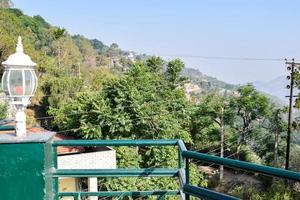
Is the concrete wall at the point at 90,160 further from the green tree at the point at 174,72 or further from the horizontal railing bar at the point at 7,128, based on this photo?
the green tree at the point at 174,72

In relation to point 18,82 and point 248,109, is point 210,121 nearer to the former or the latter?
point 248,109

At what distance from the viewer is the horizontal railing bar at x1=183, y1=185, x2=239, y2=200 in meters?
1.82

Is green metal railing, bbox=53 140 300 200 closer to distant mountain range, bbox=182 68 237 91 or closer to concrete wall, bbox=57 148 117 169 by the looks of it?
concrete wall, bbox=57 148 117 169

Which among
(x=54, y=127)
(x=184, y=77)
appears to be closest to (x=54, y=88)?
(x=54, y=127)

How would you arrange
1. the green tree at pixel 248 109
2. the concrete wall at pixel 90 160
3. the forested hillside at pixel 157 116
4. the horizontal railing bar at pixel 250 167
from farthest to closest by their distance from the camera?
the green tree at pixel 248 109 < the forested hillside at pixel 157 116 < the concrete wall at pixel 90 160 < the horizontal railing bar at pixel 250 167

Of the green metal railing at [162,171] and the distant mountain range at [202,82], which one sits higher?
the green metal railing at [162,171]

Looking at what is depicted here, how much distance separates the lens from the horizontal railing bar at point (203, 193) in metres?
1.82

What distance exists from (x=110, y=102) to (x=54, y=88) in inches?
388

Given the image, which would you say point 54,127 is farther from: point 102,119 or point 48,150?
point 48,150

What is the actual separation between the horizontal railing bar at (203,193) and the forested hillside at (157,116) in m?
10.4

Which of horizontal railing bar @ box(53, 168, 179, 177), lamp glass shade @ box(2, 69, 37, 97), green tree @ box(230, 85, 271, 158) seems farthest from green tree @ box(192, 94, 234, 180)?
lamp glass shade @ box(2, 69, 37, 97)

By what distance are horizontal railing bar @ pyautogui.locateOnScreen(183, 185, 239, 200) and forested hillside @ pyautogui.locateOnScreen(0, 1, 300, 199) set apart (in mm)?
10382

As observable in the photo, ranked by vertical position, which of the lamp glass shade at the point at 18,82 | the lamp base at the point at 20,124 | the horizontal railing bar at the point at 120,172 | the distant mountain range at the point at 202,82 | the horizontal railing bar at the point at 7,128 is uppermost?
the lamp glass shade at the point at 18,82

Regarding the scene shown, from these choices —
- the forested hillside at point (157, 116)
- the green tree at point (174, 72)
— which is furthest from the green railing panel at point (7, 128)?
the green tree at point (174, 72)
